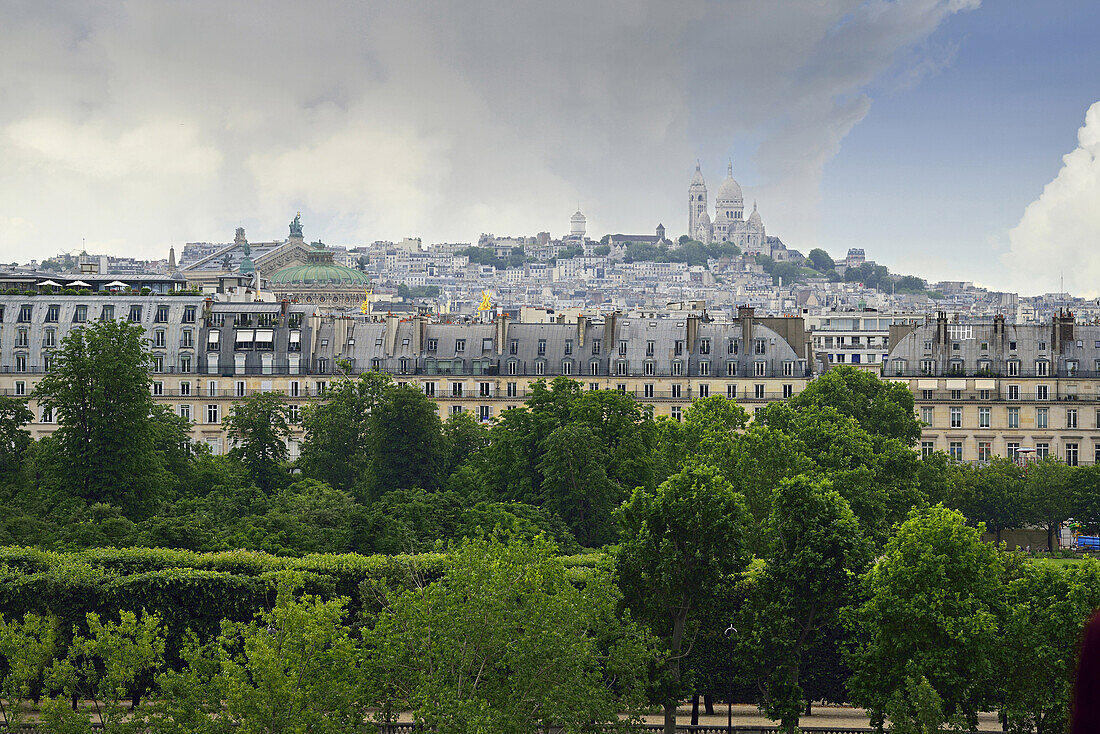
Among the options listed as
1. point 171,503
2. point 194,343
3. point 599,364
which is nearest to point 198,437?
point 194,343

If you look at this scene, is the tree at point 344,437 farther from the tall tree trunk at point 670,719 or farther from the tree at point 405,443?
the tall tree trunk at point 670,719

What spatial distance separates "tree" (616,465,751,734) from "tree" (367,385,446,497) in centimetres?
3281

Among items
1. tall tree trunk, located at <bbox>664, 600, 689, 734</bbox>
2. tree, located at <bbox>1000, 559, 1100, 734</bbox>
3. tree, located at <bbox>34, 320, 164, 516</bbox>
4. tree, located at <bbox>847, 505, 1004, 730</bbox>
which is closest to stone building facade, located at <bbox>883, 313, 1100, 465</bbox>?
tree, located at <bbox>34, 320, 164, 516</bbox>

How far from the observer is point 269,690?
33.2m

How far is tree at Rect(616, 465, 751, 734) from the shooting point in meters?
38.6

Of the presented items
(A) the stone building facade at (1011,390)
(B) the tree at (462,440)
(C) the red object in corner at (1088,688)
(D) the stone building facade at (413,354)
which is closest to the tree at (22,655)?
(C) the red object in corner at (1088,688)

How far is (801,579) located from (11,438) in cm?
4465

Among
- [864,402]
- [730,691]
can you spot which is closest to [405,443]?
[864,402]

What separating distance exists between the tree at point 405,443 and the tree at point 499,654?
34.7 meters

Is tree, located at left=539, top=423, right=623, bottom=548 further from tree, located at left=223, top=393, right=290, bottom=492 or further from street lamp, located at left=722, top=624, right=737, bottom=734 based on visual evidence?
street lamp, located at left=722, top=624, right=737, bottom=734

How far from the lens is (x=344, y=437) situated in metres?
76.2

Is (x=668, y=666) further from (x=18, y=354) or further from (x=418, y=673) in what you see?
(x=18, y=354)

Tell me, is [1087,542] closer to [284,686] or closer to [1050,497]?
[1050,497]

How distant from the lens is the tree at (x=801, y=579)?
38781 mm
